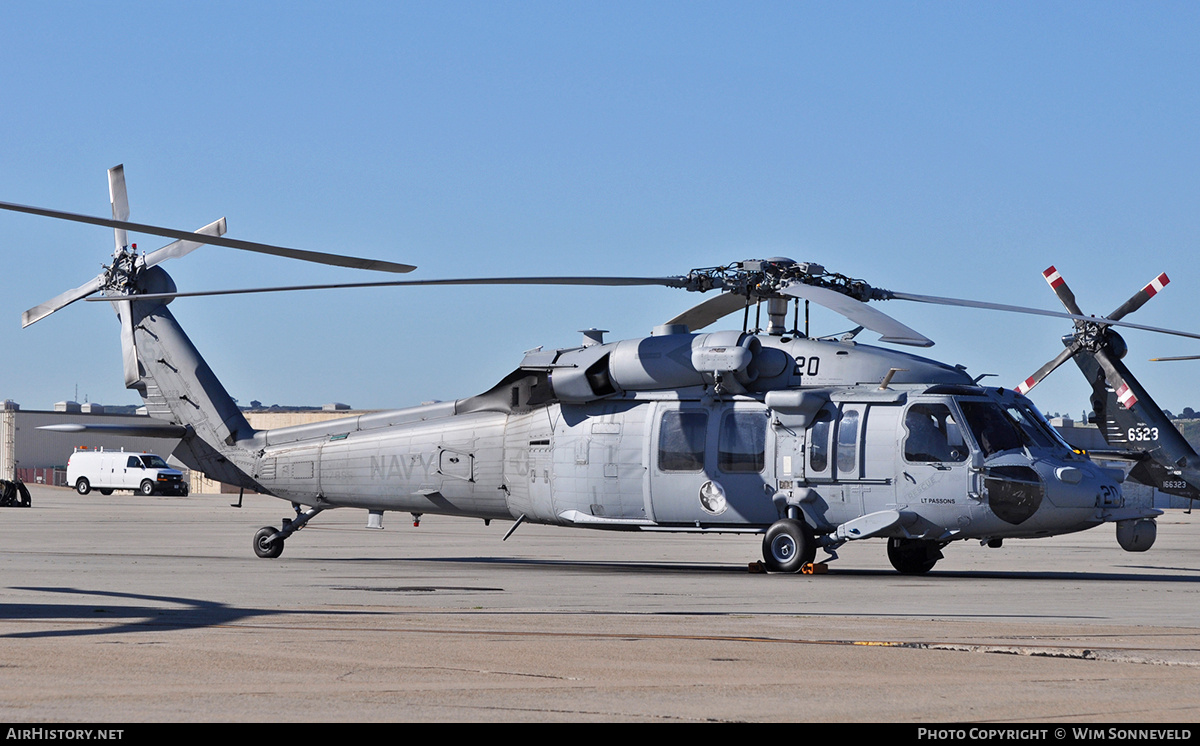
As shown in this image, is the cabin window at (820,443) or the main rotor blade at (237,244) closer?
the main rotor blade at (237,244)

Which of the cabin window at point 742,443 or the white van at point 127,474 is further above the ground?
the cabin window at point 742,443

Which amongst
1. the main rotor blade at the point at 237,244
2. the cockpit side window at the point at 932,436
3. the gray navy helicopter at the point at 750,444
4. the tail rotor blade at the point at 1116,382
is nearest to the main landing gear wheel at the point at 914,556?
the gray navy helicopter at the point at 750,444

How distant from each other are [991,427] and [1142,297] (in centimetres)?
1957

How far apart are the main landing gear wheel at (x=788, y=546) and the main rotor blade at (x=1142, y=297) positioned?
20261mm

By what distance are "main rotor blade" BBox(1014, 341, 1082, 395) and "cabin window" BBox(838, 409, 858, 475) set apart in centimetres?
1255

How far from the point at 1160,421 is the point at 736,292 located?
2047 cm

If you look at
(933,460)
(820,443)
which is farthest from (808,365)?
(933,460)

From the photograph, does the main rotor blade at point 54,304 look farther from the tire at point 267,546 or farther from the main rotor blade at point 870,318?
the main rotor blade at point 870,318

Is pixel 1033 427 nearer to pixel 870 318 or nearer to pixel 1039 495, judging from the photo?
pixel 1039 495

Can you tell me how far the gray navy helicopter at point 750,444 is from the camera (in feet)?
62.1

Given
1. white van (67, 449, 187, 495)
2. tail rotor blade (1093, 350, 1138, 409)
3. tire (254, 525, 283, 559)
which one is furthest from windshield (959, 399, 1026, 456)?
white van (67, 449, 187, 495)

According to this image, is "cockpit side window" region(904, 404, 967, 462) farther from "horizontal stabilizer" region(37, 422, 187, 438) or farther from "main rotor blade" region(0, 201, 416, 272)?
"horizontal stabilizer" region(37, 422, 187, 438)

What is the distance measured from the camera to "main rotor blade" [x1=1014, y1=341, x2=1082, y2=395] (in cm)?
3194
